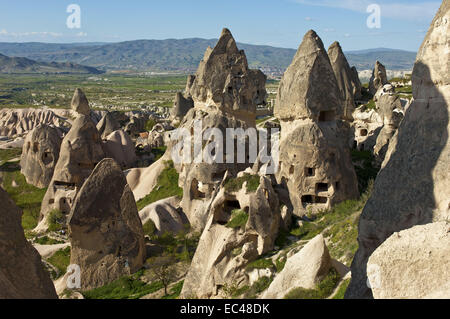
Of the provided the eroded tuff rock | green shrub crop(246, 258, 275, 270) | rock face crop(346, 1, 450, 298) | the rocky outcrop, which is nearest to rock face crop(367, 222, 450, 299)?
rock face crop(346, 1, 450, 298)

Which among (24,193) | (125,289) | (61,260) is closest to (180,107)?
(24,193)

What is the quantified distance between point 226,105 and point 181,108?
23343 mm

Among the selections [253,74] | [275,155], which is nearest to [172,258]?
[275,155]

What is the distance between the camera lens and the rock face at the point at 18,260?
22.6 feet

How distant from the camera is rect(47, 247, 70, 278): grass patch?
1661 centimetres

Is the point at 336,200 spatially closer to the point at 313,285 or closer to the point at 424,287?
the point at 313,285

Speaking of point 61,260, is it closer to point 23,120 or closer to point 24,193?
point 24,193

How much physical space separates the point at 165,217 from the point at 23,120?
168 ft

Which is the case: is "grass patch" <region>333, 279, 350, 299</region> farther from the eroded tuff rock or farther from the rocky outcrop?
the rocky outcrop

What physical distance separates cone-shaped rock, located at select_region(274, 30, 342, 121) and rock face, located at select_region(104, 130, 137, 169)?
13901mm

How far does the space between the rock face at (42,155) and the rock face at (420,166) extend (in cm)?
2401

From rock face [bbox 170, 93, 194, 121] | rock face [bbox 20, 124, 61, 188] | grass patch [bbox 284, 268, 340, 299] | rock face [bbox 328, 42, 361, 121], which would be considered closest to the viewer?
grass patch [bbox 284, 268, 340, 299]

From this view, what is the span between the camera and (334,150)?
1677 centimetres

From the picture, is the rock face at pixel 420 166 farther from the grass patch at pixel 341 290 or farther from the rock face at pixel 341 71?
the rock face at pixel 341 71
